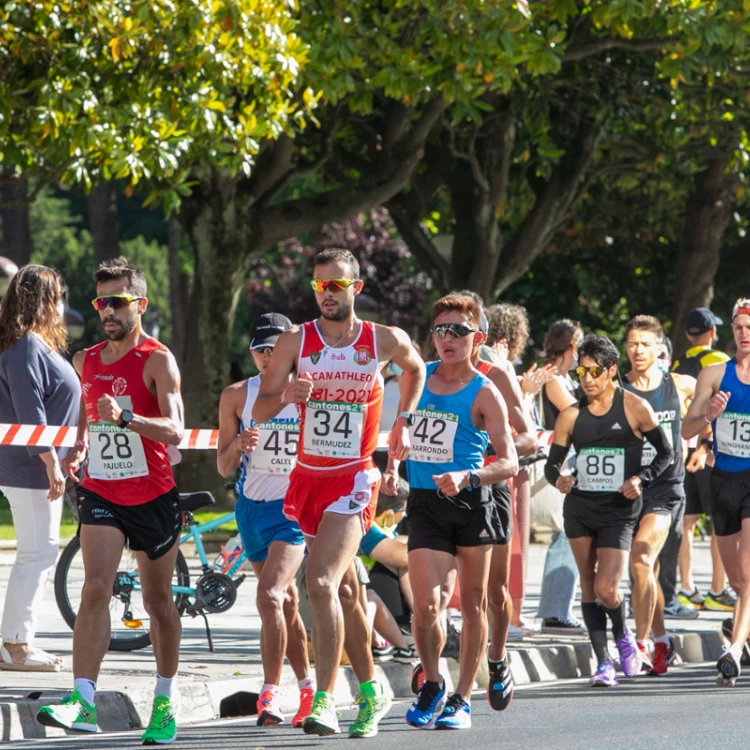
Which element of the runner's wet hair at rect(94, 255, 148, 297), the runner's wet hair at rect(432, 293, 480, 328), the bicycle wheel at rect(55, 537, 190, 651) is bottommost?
the bicycle wheel at rect(55, 537, 190, 651)

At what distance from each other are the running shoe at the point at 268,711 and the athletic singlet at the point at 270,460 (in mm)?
914

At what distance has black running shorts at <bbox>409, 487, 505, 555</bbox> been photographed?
291 inches

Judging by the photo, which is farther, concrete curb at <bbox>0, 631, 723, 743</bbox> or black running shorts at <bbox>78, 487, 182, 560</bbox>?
concrete curb at <bbox>0, 631, 723, 743</bbox>

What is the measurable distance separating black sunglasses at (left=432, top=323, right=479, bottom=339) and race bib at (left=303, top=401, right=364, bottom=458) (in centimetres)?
72

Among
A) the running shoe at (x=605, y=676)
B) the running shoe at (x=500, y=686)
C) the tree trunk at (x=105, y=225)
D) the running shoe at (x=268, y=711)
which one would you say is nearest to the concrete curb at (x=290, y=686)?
the running shoe at (x=605, y=676)

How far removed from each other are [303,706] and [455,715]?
0.71 meters

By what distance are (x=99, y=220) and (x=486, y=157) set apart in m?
9.11

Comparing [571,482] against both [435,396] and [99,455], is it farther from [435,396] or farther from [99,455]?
[99,455]

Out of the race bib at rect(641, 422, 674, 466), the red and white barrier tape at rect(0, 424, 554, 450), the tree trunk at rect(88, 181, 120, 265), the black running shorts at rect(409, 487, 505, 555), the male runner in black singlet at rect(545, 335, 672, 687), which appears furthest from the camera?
the tree trunk at rect(88, 181, 120, 265)

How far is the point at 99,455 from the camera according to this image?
6910 mm

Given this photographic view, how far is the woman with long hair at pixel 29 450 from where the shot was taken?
324 inches

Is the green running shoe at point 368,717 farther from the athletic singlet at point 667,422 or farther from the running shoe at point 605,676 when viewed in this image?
the athletic singlet at point 667,422

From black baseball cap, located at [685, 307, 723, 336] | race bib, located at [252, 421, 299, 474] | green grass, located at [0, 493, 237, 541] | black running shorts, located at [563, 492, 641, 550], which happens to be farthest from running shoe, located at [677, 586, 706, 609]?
race bib, located at [252, 421, 299, 474]

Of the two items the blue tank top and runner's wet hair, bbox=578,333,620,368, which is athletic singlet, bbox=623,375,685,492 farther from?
the blue tank top
